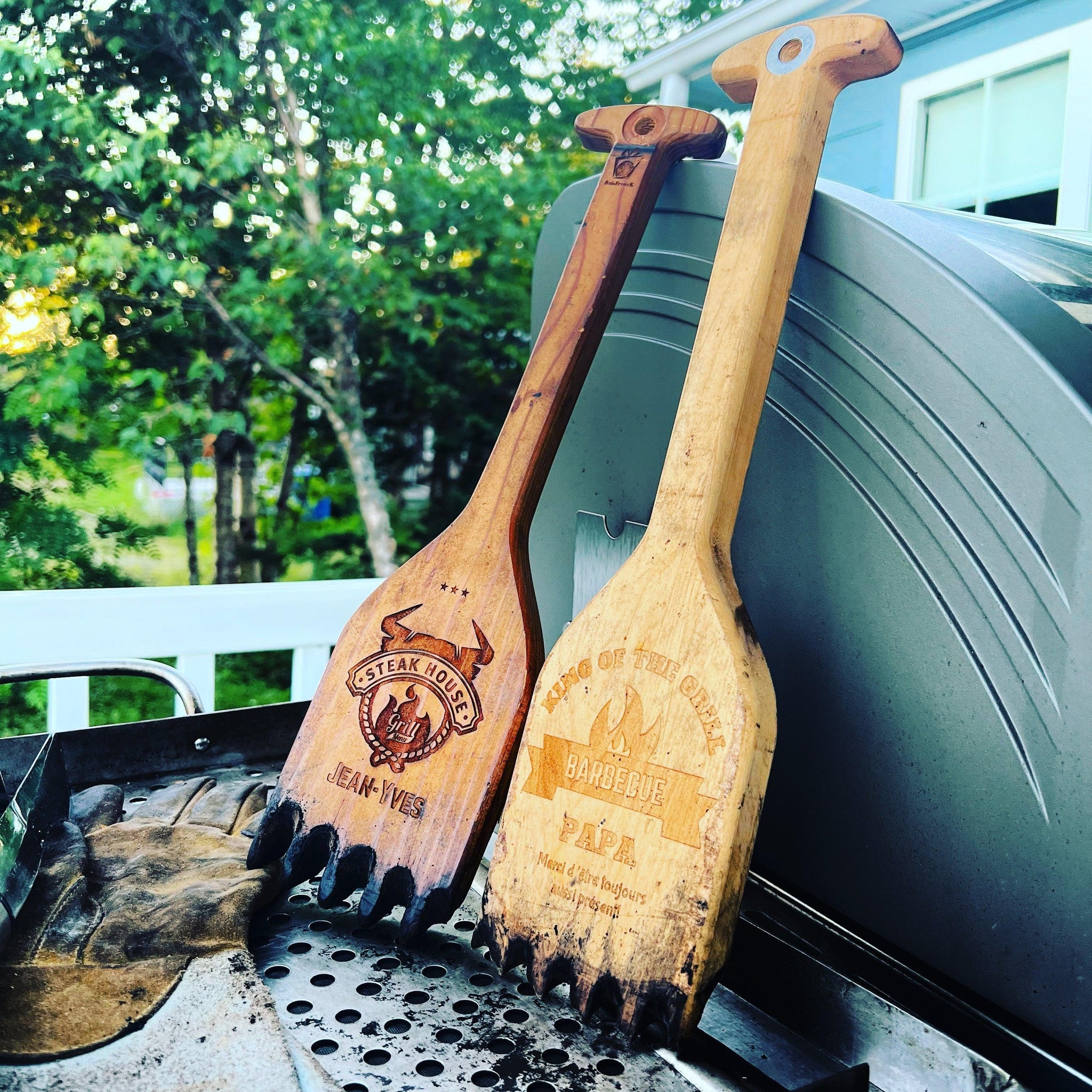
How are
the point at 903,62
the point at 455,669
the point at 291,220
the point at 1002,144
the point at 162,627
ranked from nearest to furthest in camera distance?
1. the point at 455,669
2. the point at 162,627
3. the point at 1002,144
4. the point at 903,62
5. the point at 291,220

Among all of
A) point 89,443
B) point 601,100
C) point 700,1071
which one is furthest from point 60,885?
point 601,100

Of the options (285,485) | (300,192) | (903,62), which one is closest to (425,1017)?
(903,62)

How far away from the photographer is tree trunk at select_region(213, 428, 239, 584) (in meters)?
4.92

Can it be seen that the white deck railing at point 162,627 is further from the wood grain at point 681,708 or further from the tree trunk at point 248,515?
the tree trunk at point 248,515

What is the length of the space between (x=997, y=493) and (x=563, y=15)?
5.98 m

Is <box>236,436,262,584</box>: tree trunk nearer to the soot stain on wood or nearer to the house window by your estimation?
the house window

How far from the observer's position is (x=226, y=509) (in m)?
5.04

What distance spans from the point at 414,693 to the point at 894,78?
8.62 ft

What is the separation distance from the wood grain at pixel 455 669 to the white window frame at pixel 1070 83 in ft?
4.96

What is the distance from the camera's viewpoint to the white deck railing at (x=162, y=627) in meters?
1.69

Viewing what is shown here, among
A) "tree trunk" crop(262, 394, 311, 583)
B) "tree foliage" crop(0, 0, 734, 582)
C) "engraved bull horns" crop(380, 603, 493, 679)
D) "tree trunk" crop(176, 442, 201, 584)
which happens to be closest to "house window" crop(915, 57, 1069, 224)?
"engraved bull horns" crop(380, 603, 493, 679)

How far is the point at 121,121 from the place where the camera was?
4.48 meters

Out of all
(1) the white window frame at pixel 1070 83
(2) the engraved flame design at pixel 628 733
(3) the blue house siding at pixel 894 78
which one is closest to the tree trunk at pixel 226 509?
(3) the blue house siding at pixel 894 78

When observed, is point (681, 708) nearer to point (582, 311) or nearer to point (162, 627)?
point (582, 311)
